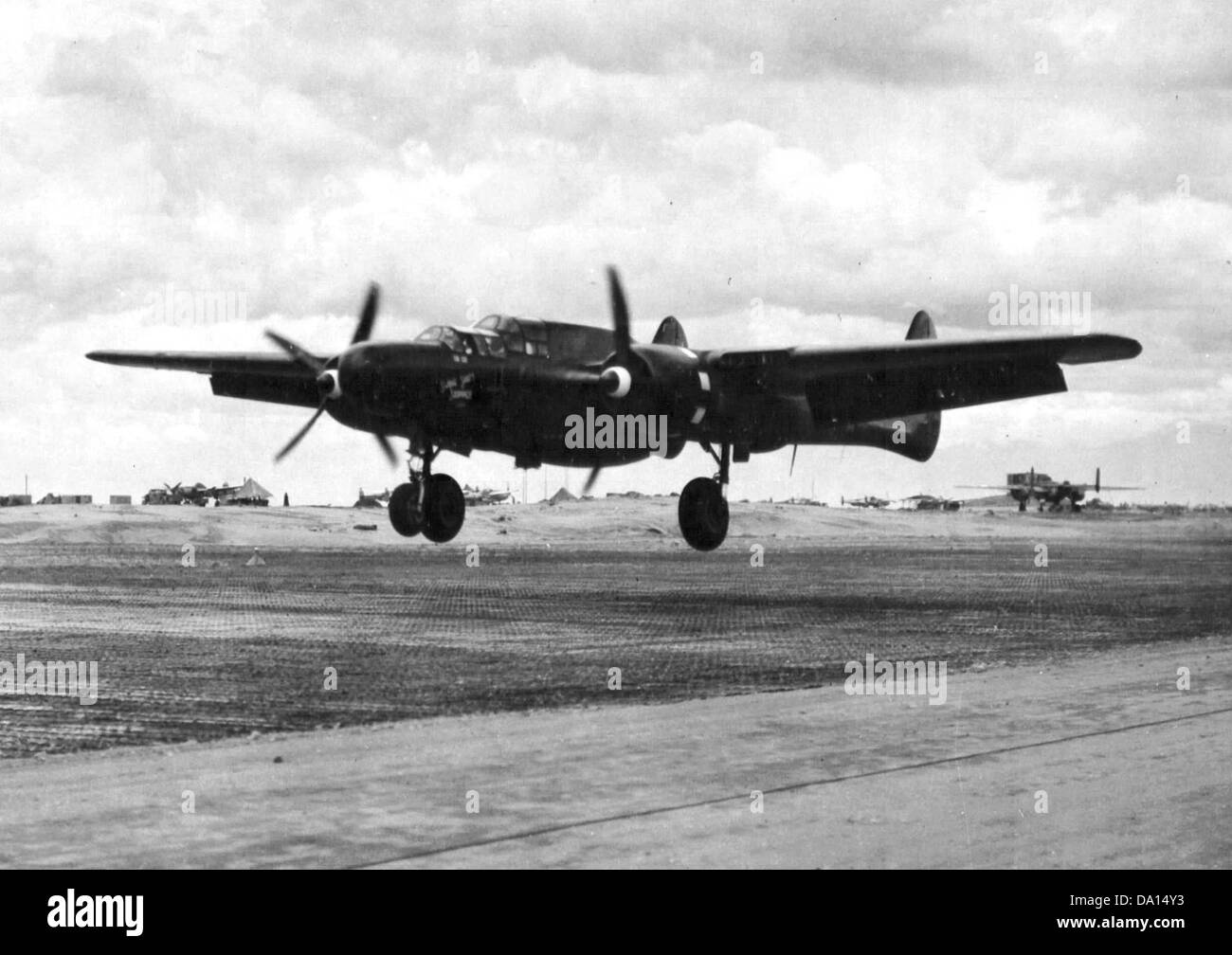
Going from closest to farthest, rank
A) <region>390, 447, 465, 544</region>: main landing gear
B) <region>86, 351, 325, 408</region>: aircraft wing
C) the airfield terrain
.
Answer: the airfield terrain → <region>390, 447, 465, 544</region>: main landing gear → <region>86, 351, 325, 408</region>: aircraft wing

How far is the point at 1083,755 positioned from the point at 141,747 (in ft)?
28.9

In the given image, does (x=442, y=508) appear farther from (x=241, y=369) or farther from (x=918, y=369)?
(x=918, y=369)

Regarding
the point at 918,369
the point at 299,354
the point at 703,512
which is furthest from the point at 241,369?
the point at 918,369

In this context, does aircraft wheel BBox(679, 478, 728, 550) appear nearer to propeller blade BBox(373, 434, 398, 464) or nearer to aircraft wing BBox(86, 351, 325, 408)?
propeller blade BBox(373, 434, 398, 464)

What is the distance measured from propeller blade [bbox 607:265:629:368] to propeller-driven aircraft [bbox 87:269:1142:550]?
30mm

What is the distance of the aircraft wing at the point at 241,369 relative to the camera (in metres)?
32.2

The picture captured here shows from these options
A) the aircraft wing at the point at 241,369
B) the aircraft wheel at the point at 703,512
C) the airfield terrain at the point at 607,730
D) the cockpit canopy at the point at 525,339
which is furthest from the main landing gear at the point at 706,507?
the aircraft wing at the point at 241,369

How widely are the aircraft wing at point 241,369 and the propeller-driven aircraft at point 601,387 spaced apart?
0.04 m

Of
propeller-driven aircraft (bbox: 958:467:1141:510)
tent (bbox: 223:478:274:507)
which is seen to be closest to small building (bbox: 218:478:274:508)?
tent (bbox: 223:478:274:507)

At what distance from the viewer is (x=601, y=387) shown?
30.0m

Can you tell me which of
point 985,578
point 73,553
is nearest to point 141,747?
point 985,578

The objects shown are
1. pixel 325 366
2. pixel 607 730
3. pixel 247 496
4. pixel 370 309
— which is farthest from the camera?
pixel 247 496

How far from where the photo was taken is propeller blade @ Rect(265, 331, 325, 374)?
103ft

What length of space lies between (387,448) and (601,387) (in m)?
5.01
